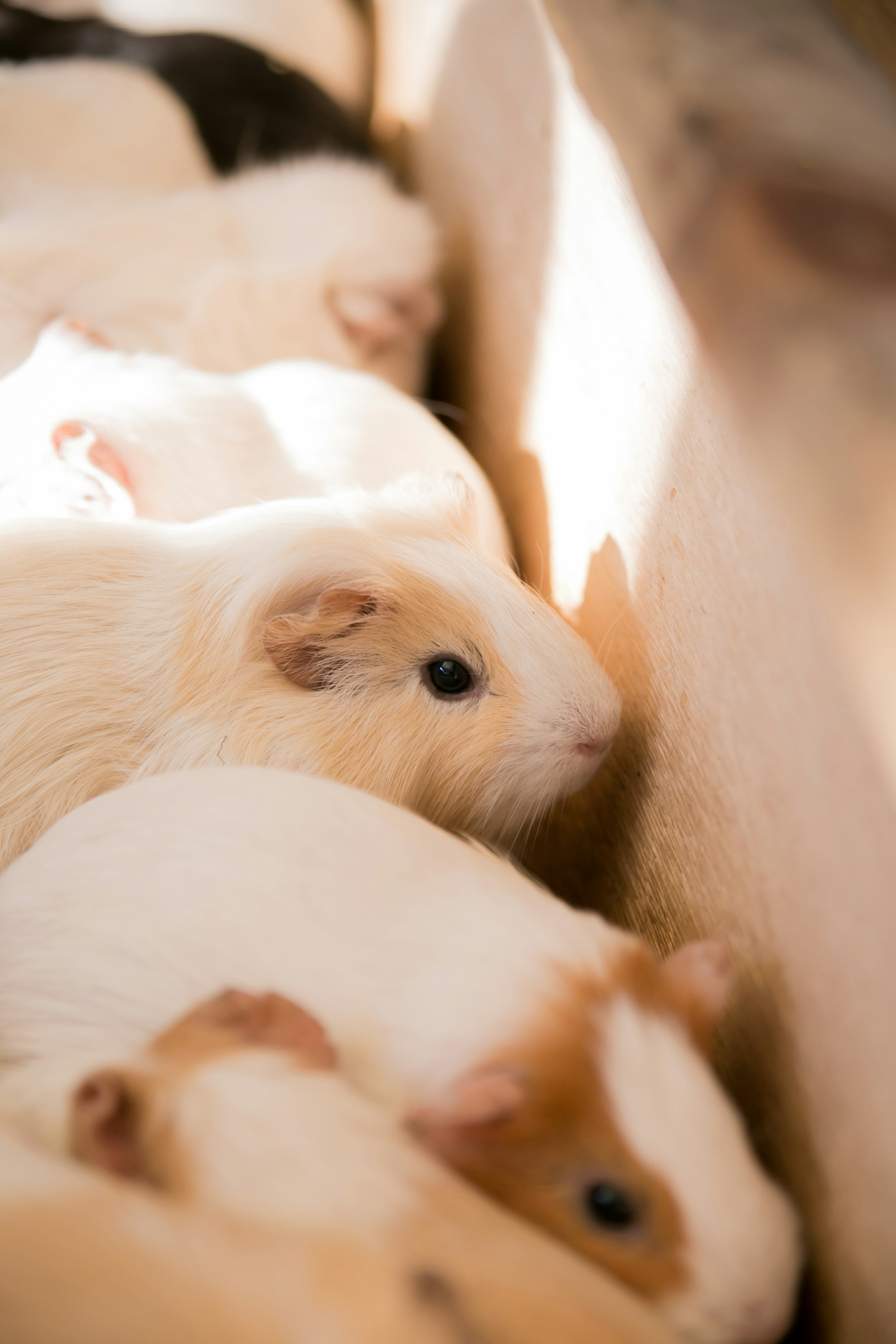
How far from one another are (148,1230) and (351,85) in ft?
7.80

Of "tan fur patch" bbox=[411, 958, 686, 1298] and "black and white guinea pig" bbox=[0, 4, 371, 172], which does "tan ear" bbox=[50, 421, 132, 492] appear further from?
"black and white guinea pig" bbox=[0, 4, 371, 172]

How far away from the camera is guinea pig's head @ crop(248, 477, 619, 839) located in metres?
0.93

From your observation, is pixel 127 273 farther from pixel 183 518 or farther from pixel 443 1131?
pixel 443 1131

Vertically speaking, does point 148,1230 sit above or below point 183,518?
above

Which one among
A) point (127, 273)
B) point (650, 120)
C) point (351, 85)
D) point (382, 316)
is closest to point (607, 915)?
point (650, 120)

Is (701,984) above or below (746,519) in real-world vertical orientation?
below

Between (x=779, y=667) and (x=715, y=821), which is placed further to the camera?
(x=715, y=821)

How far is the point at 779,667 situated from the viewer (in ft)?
2.19

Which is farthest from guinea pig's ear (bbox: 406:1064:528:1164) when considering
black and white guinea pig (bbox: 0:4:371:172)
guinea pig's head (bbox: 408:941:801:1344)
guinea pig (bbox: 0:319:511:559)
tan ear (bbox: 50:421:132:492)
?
black and white guinea pig (bbox: 0:4:371:172)

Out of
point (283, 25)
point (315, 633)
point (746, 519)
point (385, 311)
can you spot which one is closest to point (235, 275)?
point (385, 311)

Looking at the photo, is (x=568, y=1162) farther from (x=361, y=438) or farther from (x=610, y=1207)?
(x=361, y=438)

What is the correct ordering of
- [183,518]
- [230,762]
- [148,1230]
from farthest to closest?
[183,518] → [230,762] → [148,1230]

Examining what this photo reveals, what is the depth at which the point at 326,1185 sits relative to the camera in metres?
0.56

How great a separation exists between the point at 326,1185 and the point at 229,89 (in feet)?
6.64
